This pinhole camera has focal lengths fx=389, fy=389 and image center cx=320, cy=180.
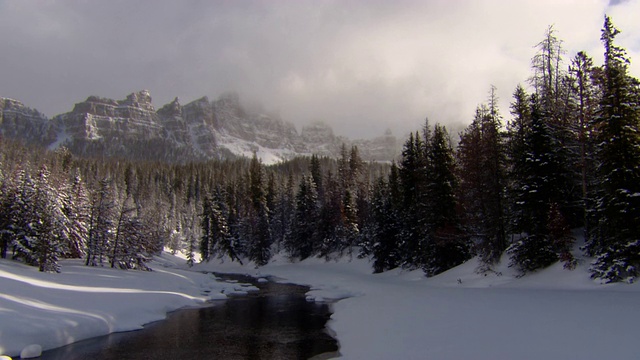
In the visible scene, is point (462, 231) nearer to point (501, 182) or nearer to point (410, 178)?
point (501, 182)

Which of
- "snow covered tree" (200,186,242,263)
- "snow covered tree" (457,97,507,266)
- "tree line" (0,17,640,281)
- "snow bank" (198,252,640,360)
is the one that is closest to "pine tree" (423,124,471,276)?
"tree line" (0,17,640,281)

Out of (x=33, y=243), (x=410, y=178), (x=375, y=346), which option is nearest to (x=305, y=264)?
(x=410, y=178)

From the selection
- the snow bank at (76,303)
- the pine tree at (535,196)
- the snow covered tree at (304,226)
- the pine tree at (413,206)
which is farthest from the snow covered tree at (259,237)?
the pine tree at (535,196)

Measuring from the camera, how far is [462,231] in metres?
37.6

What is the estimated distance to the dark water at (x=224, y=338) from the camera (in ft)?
60.7

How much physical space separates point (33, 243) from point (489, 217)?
140ft

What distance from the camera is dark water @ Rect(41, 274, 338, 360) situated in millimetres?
18516

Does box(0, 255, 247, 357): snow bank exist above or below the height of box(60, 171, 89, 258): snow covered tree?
below

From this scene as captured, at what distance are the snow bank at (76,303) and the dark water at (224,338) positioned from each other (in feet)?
3.84

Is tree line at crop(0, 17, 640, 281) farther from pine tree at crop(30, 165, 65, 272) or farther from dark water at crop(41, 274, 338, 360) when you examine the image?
dark water at crop(41, 274, 338, 360)

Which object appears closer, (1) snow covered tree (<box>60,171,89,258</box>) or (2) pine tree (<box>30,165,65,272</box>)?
(2) pine tree (<box>30,165,65,272</box>)

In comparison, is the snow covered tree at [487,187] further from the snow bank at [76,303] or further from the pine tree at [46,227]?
the pine tree at [46,227]

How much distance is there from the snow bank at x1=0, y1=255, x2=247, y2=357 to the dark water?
3.84ft

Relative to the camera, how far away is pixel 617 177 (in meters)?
21.8
